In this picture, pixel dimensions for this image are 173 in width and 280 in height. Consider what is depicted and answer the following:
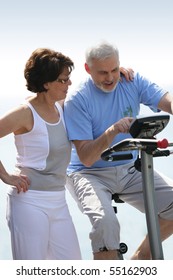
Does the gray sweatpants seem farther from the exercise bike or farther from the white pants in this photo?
the exercise bike

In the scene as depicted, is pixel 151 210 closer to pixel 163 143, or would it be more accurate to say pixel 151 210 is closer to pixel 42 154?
pixel 163 143

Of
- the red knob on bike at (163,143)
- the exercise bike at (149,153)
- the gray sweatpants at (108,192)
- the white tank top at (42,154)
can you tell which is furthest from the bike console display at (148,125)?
the gray sweatpants at (108,192)

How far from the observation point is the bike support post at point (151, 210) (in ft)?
9.78

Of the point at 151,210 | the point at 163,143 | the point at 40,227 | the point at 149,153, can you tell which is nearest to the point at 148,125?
the point at 149,153

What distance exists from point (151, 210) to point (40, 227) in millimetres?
566

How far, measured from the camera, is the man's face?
3367mm

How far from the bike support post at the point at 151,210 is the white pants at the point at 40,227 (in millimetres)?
448

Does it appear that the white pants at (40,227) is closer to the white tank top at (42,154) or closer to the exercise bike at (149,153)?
the white tank top at (42,154)

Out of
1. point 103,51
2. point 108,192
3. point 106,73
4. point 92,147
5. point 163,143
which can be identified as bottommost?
point 108,192

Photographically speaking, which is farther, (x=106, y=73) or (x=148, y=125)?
(x=106, y=73)

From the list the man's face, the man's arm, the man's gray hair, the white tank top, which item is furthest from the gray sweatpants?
the man's gray hair

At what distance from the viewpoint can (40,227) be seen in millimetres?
3057

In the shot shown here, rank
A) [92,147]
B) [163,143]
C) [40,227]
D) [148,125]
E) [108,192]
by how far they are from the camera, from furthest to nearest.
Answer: [108,192] < [92,147] < [40,227] < [148,125] < [163,143]
